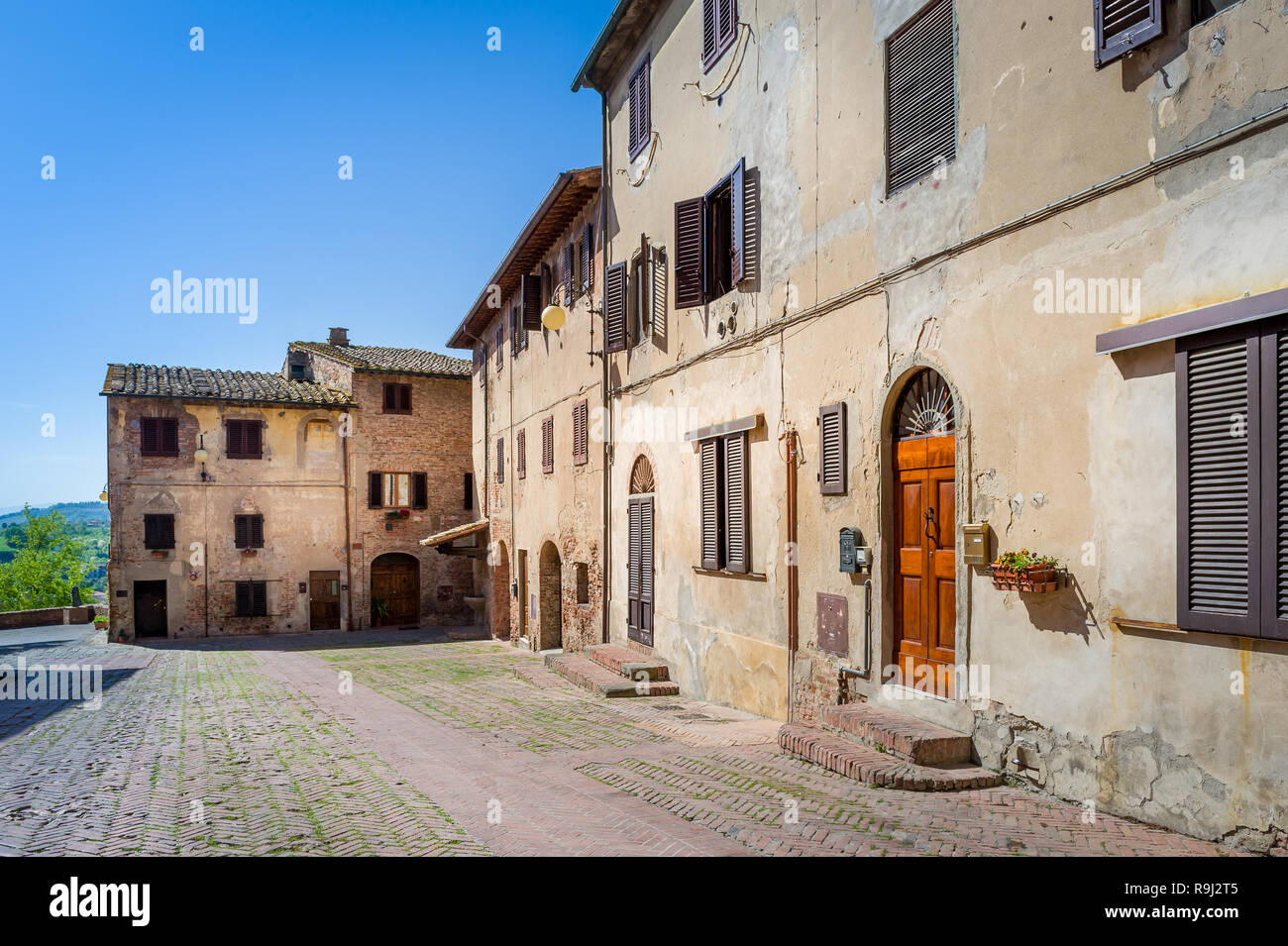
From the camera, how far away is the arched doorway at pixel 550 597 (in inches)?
784

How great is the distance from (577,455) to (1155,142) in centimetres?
1241

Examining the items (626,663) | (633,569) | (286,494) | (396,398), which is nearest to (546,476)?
(633,569)

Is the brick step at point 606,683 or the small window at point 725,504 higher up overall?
the small window at point 725,504

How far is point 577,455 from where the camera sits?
56.2 feet

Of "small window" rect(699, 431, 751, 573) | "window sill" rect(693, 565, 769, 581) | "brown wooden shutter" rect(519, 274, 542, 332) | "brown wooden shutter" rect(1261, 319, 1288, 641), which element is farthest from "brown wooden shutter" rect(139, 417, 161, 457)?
"brown wooden shutter" rect(1261, 319, 1288, 641)

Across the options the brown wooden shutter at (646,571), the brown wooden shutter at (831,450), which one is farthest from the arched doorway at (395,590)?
the brown wooden shutter at (831,450)

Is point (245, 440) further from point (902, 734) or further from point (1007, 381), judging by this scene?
point (1007, 381)

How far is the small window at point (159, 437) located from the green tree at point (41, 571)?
2786cm

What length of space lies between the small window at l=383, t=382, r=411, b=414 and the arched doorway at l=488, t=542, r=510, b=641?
25.0 feet

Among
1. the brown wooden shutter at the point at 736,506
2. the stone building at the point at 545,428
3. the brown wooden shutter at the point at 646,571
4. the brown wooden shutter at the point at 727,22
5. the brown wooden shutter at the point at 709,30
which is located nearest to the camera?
the brown wooden shutter at the point at 736,506

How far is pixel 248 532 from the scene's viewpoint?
2805cm

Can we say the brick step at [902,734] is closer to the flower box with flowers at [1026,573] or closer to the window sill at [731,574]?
the flower box with flowers at [1026,573]

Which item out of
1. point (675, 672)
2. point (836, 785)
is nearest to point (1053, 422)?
point (836, 785)

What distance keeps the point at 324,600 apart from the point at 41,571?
34848 millimetres
